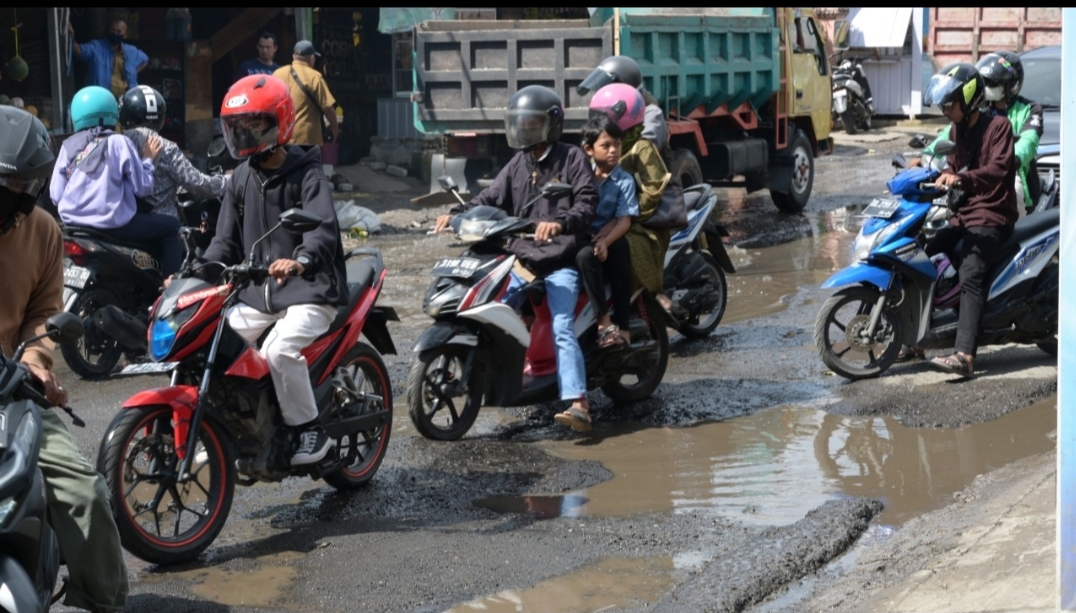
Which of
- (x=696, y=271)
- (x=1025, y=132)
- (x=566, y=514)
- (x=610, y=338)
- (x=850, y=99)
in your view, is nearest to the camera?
(x=566, y=514)

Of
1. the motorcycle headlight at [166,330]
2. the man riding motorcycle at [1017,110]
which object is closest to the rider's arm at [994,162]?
the man riding motorcycle at [1017,110]

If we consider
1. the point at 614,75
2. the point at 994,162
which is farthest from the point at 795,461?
the point at 614,75

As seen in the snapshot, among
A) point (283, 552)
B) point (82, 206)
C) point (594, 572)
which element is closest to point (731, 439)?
point (594, 572)

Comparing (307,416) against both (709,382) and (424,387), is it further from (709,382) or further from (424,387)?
(709,382)

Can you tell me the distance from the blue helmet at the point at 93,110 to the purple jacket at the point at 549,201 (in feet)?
8.81

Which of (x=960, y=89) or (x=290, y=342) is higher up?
(x=960, y=89)

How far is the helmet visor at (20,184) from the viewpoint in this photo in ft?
12.5

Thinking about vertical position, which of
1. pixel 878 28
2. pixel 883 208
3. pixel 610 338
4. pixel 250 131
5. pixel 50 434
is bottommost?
pixel 610 338

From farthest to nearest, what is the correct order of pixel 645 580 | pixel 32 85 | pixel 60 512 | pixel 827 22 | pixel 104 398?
pixel 827 22 < pixel 32 85 < pixel 104 398 < pixel 645 580 < pixel 60 512

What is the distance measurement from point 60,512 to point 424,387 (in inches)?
117

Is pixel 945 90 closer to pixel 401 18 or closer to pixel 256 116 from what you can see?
pixel 256 116

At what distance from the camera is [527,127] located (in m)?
6.91

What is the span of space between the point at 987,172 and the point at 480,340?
10.5ft

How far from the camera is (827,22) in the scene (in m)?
28.2
